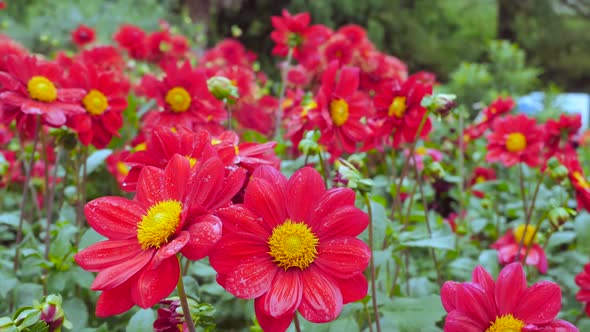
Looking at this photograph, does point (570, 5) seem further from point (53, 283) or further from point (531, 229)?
point (53, 283)

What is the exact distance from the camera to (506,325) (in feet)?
2.14

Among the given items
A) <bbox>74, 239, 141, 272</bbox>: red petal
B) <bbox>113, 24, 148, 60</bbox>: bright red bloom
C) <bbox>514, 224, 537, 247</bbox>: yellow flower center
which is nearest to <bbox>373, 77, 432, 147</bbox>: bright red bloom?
<bbox>514, 224, 537, 247</bbox>: yellow flower center

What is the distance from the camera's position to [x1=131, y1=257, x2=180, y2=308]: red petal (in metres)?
0.55

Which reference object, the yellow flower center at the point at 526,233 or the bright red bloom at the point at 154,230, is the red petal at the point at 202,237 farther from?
the yellow flower center at the point at 526,233

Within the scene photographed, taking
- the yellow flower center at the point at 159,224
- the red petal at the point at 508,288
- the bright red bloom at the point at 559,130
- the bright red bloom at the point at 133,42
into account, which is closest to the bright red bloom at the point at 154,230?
the yellow flower center at the point at 159,224

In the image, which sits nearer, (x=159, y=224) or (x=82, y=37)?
(x=159, y=224)

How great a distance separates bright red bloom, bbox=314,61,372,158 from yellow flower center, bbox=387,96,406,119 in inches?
2.0

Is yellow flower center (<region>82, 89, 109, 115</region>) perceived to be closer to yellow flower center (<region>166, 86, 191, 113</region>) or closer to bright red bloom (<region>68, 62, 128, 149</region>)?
bright red bloom (<region>68, 62, 128, 149</region>)

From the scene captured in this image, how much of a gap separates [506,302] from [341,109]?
0.53m

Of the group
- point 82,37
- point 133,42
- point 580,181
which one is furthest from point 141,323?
point 82,37

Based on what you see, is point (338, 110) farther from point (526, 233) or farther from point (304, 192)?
point (526, 233)

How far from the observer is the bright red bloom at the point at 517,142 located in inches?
57.4

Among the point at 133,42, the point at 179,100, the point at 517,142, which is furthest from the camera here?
the point at 133,42

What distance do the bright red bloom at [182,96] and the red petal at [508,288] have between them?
739mm
